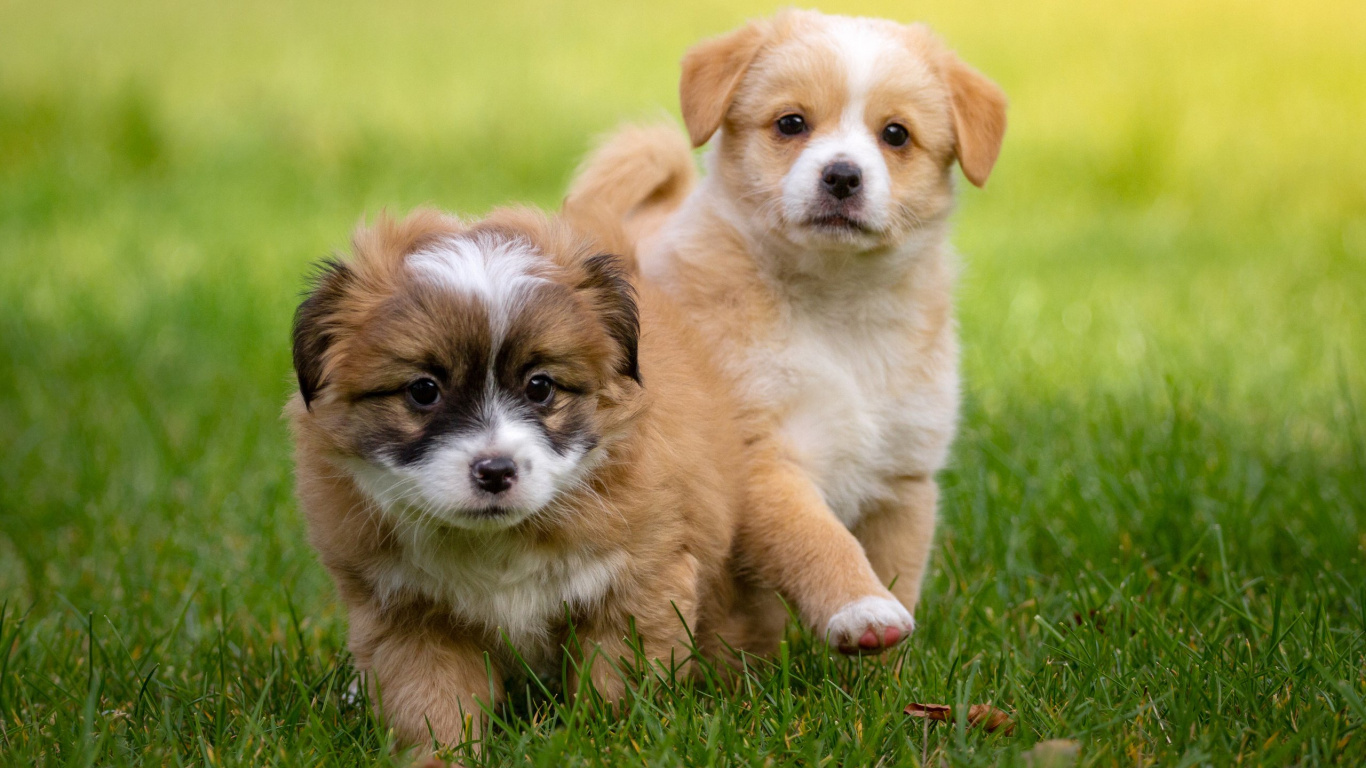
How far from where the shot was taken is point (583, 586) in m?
2.77

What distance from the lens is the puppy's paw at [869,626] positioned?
115 inches

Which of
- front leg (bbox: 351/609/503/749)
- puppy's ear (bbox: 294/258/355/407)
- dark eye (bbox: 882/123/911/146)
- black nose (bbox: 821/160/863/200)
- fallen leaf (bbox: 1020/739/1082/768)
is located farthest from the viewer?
dark eye (bbox: 882/123/911/146)

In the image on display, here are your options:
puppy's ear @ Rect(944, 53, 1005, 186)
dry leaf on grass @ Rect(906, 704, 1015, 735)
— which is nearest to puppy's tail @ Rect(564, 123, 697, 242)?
puppy's ear @ Rect(944, 53, 1005, 186)

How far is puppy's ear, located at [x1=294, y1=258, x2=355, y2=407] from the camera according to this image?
265 cm

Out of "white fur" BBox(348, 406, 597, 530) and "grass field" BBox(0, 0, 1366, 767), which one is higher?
"white fur" BBox(348, 406, 597, 530)

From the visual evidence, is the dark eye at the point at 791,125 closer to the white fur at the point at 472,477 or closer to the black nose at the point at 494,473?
the white fur at the point at 472,477

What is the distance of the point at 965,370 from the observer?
5785mm

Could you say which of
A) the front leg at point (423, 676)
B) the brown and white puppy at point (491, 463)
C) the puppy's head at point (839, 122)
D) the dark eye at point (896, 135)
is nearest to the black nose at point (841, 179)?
the puppy's head at point (839, 122)

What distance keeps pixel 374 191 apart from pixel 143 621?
5.96 m

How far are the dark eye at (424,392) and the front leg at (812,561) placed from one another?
3.02ft

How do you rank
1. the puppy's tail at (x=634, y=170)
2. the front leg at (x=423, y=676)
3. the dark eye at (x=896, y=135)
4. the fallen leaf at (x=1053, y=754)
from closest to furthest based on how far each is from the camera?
1. the fallen leaf at (x=1053, y=754)
2. the front leg at (x=423, y=676)
3. the dark eye at (x=896, y=135)
4. the puppy's tail at (x=634, y=170)

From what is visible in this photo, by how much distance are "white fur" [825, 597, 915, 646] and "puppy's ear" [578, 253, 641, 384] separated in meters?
0.73

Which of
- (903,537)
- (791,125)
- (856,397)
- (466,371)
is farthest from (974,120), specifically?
(466,371)

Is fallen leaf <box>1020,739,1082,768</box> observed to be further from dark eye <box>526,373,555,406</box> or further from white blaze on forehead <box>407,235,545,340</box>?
white blaze on forehead <box>407,235,545,340</box>
